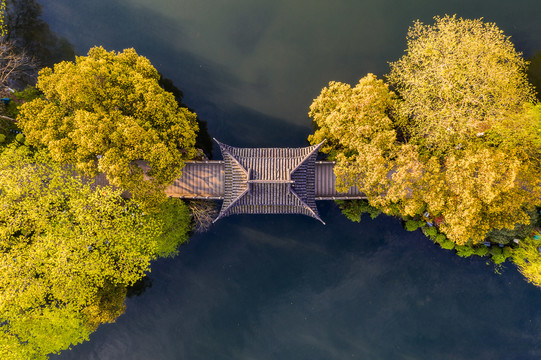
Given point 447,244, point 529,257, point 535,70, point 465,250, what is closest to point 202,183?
point 447,244

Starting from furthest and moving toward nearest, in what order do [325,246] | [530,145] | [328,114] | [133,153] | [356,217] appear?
[325,246]
[356,217]
[328,114]
[530,145]
[133,153]

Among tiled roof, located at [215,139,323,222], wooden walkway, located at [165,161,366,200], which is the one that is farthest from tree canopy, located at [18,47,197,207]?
tiled roof, located at [215,139,323,222]

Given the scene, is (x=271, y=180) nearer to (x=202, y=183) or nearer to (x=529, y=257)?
(x=202, y=183)

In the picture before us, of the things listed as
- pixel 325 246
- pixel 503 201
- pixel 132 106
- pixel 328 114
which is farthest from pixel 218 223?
pixel 503 201

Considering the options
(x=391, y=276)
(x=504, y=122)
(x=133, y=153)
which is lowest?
(x=391, y=276)

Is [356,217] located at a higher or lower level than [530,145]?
lower

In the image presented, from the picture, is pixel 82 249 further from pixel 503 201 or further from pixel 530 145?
pixel 530 145
